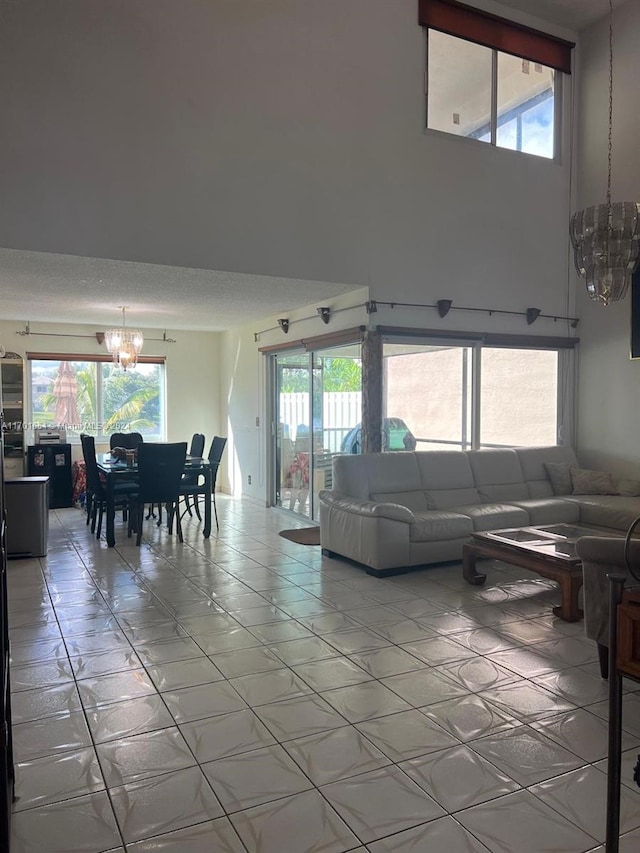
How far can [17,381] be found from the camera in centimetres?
830

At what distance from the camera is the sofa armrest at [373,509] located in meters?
4.79

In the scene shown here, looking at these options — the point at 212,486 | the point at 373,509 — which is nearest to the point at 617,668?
the point at 373,509

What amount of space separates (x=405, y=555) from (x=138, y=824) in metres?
3.10

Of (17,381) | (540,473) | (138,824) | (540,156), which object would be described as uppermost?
(540,156)

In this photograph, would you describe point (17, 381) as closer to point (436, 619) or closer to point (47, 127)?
point (47, 127)

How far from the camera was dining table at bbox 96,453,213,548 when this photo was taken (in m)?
5.90

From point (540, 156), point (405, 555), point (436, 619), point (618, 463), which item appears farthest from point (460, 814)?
point (540, 156)

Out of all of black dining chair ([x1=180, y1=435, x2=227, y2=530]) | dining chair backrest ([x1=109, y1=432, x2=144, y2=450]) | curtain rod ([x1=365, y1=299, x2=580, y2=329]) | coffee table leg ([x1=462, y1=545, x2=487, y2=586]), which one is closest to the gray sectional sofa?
coffee table leg ([x1=462, y1=545, x2=487, y2=586])

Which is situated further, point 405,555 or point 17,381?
point 17,381

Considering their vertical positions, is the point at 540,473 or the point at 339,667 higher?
the point at 540,473

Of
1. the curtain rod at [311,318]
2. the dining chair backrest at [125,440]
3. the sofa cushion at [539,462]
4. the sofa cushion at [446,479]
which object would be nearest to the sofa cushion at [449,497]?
the sofa cushion at [446,479]

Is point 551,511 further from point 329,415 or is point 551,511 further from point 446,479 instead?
point 329,415

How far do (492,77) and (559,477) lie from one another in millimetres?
4114

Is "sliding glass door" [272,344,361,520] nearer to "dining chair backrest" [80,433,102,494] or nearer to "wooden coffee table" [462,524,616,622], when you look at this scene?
"wooden coffee table" [462,524,616,622]
